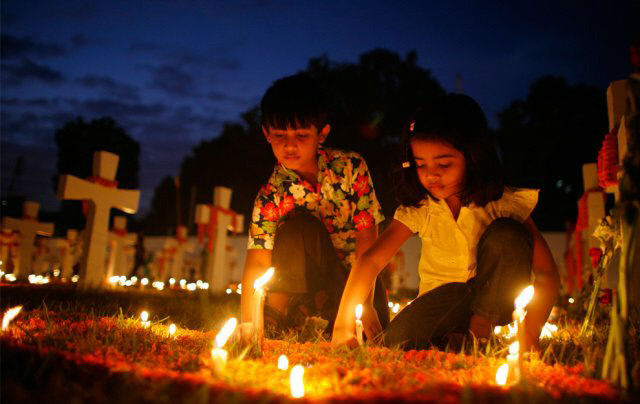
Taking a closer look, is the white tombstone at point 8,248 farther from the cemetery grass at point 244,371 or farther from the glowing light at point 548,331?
the glowing light at point 548,331

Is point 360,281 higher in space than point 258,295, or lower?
higher

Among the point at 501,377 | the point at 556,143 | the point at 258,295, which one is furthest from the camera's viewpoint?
the point at 556,143

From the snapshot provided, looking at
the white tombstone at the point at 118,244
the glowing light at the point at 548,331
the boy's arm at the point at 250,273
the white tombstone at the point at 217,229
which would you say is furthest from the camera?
the white tombstone at the point at 118,244

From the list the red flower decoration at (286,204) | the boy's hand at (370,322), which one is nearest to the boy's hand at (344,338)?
the boy's hand at (370,322)

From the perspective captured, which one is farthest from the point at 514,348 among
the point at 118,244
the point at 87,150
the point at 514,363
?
the point at 87,150

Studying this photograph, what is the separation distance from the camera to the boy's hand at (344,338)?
2.95m

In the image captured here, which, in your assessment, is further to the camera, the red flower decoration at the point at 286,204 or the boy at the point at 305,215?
the red flower decoration at the point at 286,204

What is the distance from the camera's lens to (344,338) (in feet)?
9.79

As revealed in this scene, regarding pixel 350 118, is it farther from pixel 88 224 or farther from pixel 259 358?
pixel 259 358

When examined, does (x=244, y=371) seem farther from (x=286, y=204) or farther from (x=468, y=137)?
(x=286, y=204)

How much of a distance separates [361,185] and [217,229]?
488 cm

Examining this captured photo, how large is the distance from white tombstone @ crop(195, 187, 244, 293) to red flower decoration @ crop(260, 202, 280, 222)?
14.4 feet

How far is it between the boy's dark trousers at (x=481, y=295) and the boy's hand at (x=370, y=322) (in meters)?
0.14

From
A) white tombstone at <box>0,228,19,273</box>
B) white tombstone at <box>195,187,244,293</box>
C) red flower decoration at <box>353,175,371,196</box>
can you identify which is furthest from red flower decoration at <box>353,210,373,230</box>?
white tombstone at <box>0,228,19,273</box>
